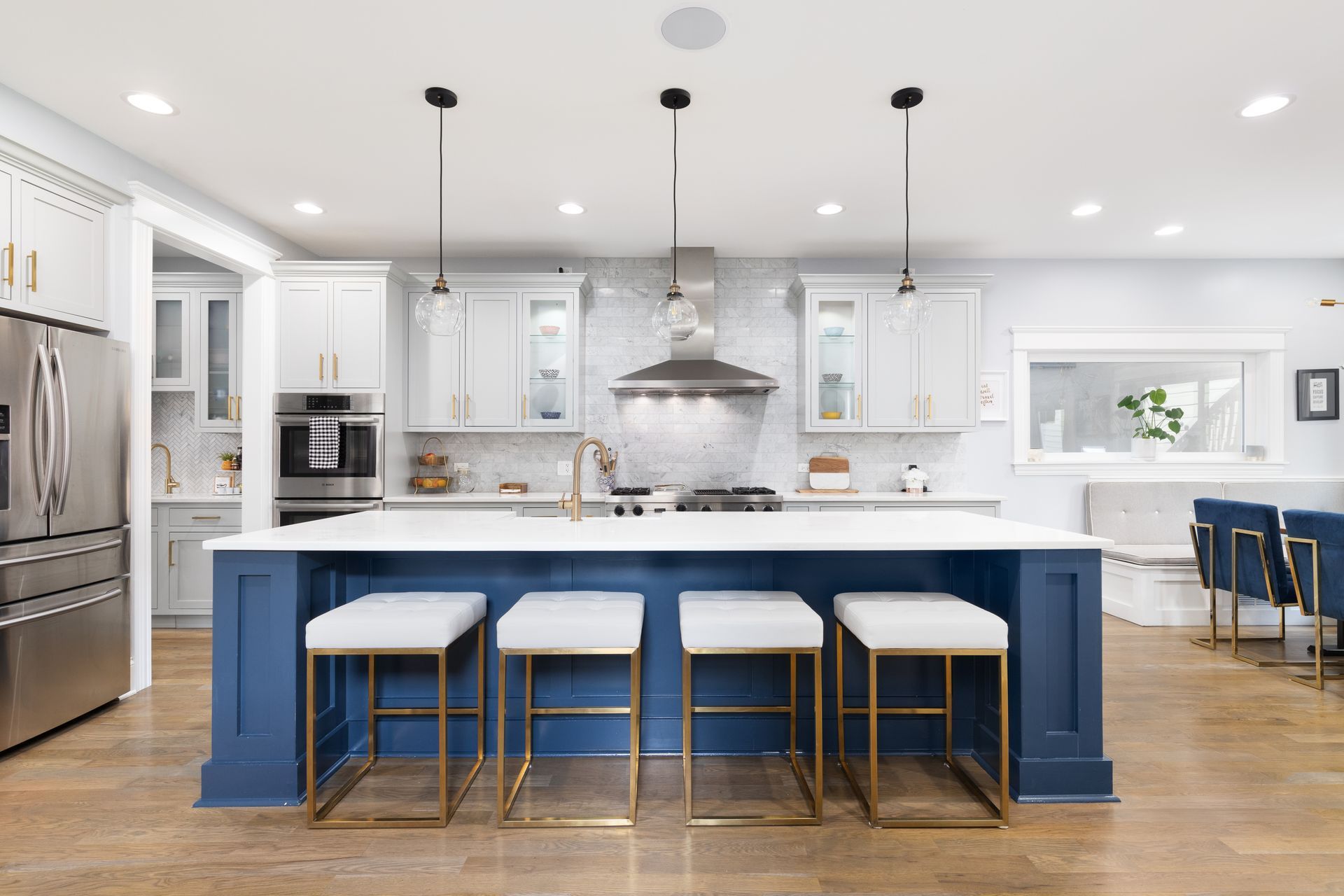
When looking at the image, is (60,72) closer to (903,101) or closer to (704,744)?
(903,101)

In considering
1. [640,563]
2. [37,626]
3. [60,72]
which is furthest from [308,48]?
[37,626]

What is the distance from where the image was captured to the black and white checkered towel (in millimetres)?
4500

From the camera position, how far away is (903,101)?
2857mm

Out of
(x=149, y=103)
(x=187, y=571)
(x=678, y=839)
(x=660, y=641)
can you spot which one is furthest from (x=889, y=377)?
(x=187, y=571)

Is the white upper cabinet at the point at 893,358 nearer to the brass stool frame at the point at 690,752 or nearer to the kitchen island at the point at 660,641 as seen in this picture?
the kitchen island at the point at 660,641

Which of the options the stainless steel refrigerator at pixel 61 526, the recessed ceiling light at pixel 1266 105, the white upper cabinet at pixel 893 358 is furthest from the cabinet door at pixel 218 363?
the recessed ceiling light at pixel 1266 105

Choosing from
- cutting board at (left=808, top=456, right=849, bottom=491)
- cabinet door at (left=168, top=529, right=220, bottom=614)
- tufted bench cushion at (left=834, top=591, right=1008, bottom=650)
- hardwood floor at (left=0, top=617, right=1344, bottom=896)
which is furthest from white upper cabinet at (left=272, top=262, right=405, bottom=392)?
tufted bench cushion at (left=834, top=591, right=1008, bottom=650)

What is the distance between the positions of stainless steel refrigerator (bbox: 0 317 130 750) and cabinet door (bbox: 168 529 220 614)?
130 cm

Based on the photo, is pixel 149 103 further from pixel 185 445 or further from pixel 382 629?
pixel 185 445

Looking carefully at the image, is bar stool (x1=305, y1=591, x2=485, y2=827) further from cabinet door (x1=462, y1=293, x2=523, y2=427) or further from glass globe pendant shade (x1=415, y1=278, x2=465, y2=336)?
cabinet door (x1=462, y1=293, x2=523, y2=427)

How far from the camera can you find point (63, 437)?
2852mm

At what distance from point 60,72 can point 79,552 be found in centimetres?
193

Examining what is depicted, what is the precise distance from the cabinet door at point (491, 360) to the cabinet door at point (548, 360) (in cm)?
8

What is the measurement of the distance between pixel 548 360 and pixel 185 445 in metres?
2.66
